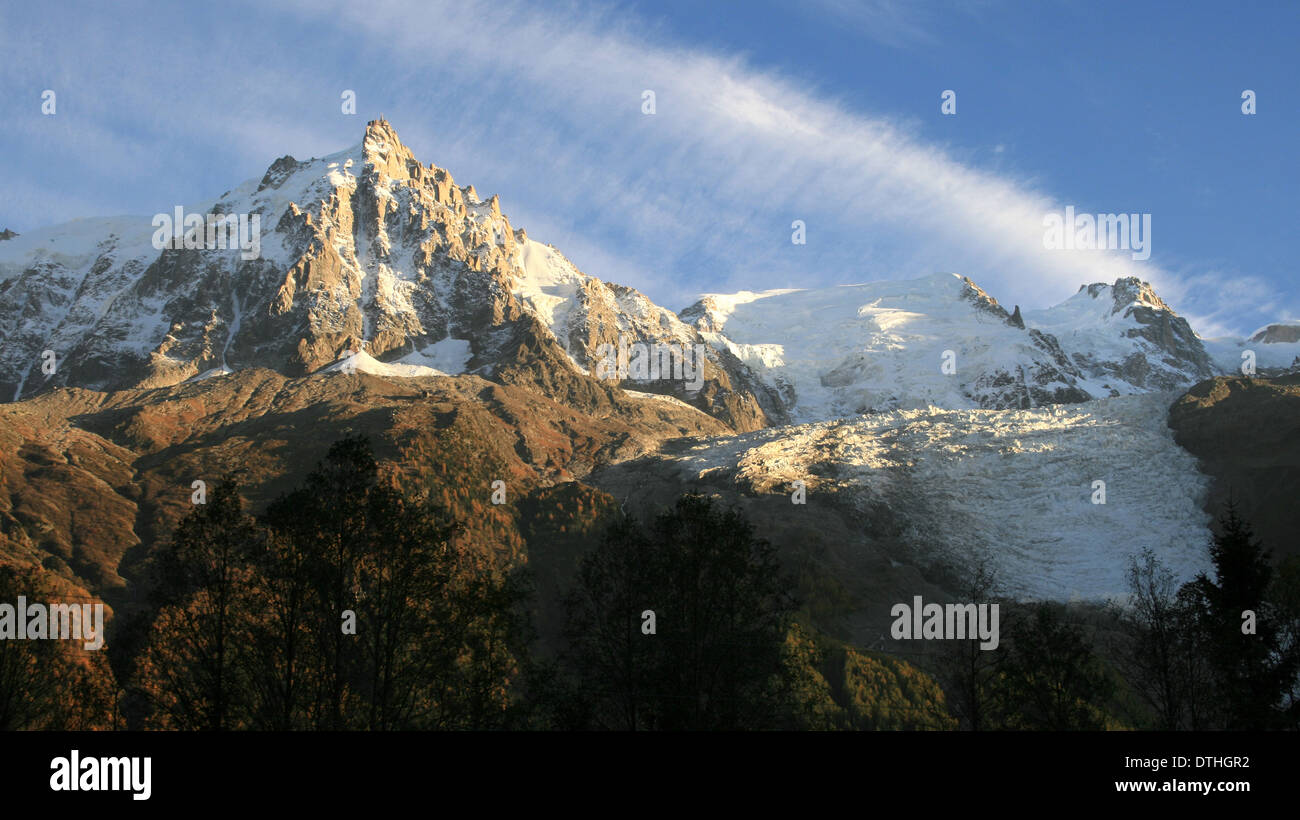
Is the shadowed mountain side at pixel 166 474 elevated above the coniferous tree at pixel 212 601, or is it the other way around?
the shadowed mountain side at pixel 166 474

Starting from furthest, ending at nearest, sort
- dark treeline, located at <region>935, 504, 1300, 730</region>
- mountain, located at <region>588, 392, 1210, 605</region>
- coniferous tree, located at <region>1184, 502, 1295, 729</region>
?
1. mountain, located at <region>588, 392, 1210, 605</region>
2. coniferous tree, located at <region>1184, 502, 1295, 729</region>
3. dark treeline, located at <region>935, 504, 1300, 730</region>

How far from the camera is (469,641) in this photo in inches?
1874

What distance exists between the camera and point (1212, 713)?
53562 millimetres

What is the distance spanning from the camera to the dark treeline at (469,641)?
4497cm

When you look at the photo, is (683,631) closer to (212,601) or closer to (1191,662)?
(212,601)

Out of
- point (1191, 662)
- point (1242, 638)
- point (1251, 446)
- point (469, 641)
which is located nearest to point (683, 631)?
point (469, 641)

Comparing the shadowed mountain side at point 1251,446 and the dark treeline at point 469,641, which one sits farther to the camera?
the shadowed mountain side at point 1251,446

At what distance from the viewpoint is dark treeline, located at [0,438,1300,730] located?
44969mm

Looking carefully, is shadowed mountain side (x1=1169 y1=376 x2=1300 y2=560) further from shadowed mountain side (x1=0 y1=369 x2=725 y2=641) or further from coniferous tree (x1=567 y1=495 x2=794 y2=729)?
coniferous tree (x1=567 y1=495 x2=794 y2=729)

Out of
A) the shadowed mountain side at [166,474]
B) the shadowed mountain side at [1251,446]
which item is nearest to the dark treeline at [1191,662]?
the shadowed mountain side at [166,474]

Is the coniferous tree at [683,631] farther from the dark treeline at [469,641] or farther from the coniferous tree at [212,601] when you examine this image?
the coniferous tree at [212,601]

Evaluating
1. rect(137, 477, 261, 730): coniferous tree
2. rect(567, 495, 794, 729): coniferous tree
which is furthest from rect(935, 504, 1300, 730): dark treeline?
rect(137, 477, 261, 730): coniferous tree

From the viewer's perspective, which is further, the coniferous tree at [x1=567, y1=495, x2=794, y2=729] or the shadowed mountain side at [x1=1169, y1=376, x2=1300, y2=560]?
the shadowed mountain side at [x1=1169, y1=376, x2=1300, y2=560]
